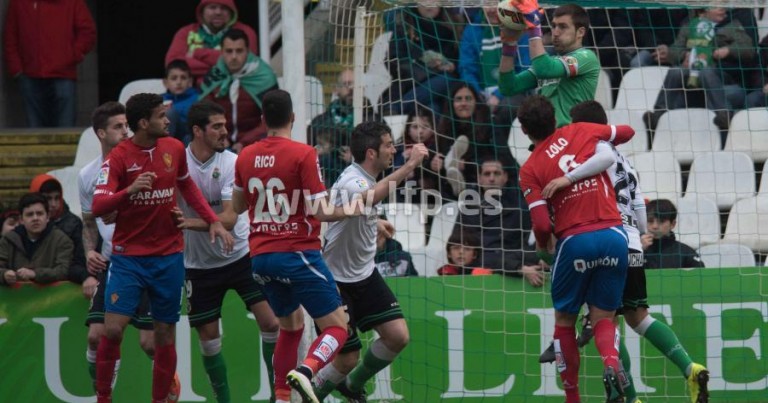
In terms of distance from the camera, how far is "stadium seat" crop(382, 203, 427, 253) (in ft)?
35.7

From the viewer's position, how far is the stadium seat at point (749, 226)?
436 inches

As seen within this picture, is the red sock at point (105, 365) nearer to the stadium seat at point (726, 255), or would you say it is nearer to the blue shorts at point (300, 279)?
the blue shorts at point (300, 279)

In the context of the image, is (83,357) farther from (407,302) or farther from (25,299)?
(407,302)

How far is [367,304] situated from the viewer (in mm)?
8906

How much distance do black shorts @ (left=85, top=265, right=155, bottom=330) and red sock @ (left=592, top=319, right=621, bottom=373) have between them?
3187mm

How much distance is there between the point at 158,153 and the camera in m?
8.71

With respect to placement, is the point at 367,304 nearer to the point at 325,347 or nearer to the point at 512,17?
the point at 325,347

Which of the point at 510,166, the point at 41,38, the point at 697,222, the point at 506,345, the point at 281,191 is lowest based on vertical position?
the point at 506,345

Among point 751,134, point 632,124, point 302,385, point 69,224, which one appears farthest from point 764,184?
point 69,224

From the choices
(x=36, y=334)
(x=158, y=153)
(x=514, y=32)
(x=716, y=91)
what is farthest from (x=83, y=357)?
(x=716, y=91)

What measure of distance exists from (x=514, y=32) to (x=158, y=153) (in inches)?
94.9

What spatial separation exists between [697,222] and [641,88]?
1598mm

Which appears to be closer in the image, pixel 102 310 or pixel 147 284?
pixel 147 284

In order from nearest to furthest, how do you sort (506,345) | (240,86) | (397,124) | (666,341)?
(666,341) < (506,345) < (397,124) < (240,86)
